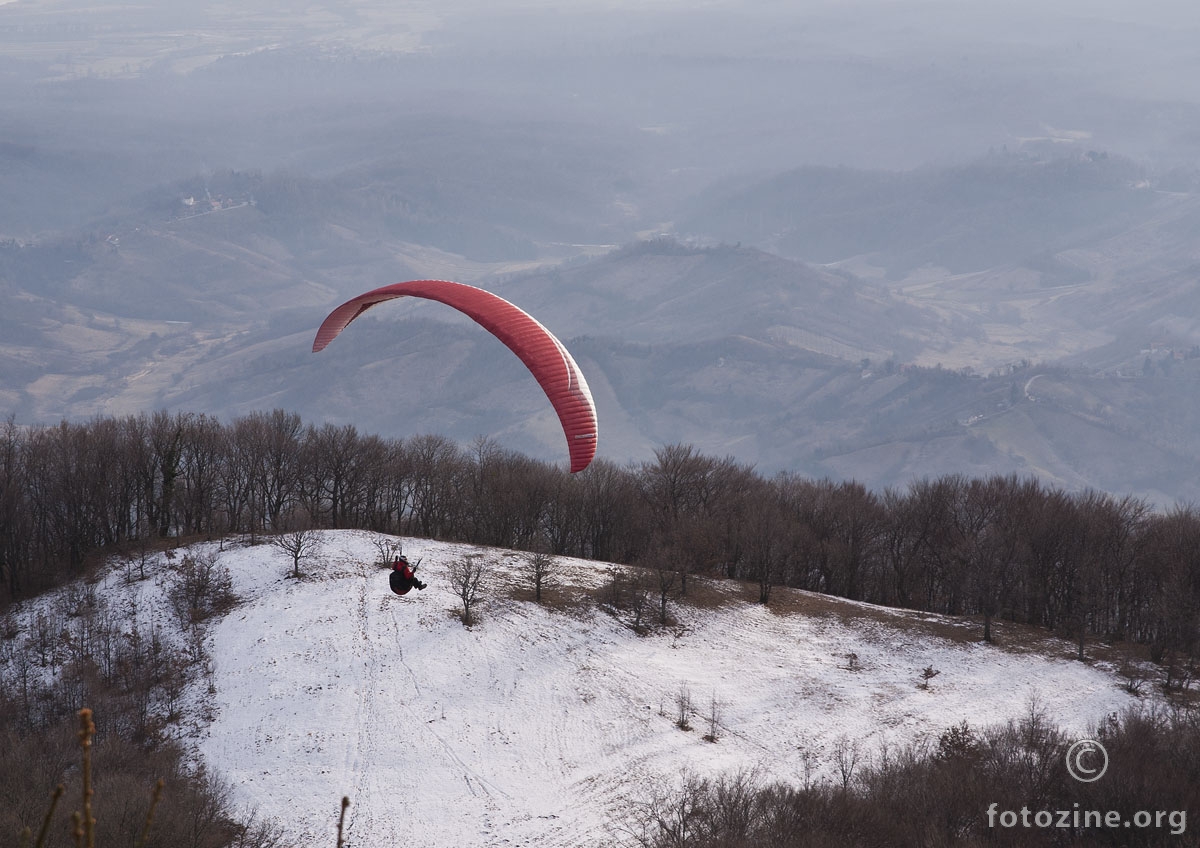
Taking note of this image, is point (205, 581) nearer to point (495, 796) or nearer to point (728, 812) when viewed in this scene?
point (495, 796)

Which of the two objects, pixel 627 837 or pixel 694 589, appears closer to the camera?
pixel 627 837

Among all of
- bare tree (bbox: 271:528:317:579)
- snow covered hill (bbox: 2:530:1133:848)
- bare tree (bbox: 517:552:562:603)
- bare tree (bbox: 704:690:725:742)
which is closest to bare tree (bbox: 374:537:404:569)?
snow covered hill (bbox: 2:530:1133:848)

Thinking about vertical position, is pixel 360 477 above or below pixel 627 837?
above

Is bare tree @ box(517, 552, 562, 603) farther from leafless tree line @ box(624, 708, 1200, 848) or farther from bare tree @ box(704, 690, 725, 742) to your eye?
leafless tree line @ box(624, 708, 1200, 848)

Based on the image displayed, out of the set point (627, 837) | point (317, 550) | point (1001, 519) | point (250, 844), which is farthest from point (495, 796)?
point (1001, 519)

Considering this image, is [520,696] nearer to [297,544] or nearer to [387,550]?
[387,550]
